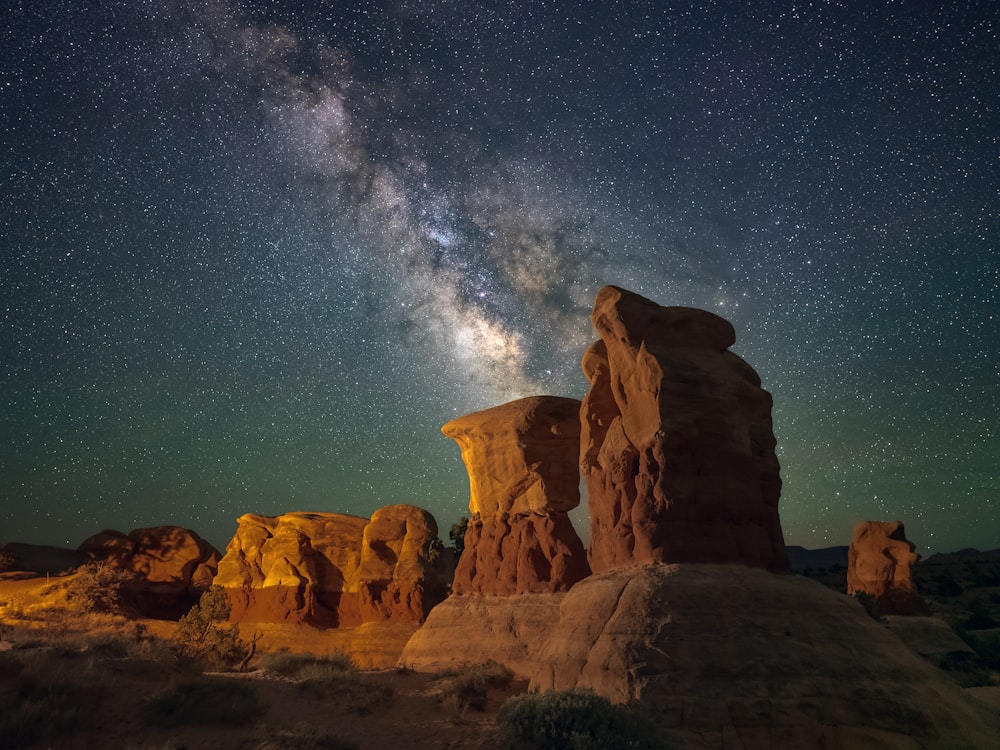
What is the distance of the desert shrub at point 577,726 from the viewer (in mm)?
10586

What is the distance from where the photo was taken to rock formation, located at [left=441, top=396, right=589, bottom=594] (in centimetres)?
2552

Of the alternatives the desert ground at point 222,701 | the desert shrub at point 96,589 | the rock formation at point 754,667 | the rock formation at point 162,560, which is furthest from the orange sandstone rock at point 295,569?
the rock formation at point 754,667

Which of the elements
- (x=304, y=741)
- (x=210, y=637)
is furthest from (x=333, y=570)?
(x=304, y=741)

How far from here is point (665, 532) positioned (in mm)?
15945

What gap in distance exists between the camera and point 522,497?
27.3 metres

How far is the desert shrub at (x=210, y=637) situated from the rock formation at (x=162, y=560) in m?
26.1

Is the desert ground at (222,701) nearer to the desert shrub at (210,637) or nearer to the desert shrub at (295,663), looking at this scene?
the desert shrub at (295,663)

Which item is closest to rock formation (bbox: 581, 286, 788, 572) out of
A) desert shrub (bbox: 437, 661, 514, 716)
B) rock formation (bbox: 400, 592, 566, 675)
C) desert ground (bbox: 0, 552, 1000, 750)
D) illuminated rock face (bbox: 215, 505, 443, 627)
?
desert shrub (bbox: 437, 661, 514, 716)

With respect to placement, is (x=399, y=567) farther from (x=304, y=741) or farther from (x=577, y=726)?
(x=577, y=726)

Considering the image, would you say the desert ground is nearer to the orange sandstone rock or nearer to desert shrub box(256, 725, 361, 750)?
desert shrub box(256, 725, 361, 750)

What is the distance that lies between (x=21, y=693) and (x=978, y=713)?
17373 millimetres

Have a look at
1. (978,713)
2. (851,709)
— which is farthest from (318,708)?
(978,713)

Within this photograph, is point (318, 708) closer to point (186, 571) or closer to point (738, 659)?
point (738, 659)

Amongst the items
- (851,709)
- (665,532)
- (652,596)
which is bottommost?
(851,709)
